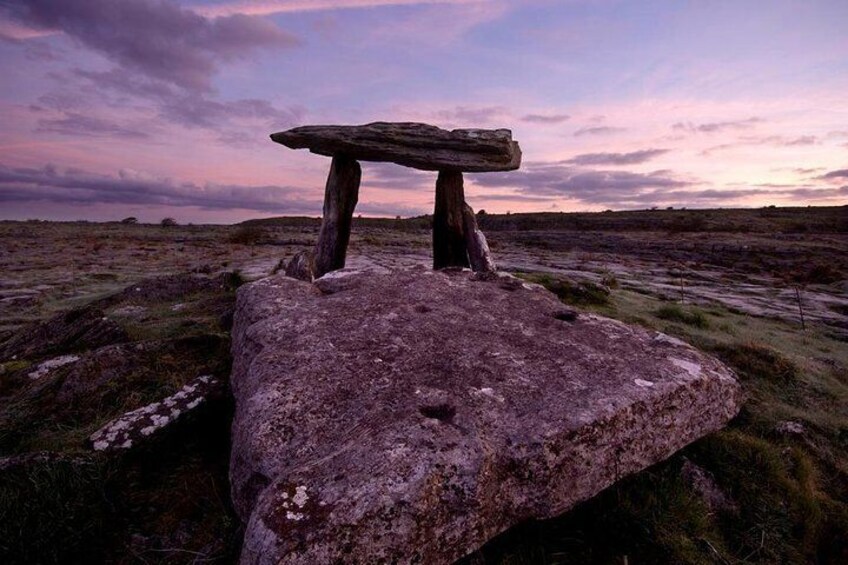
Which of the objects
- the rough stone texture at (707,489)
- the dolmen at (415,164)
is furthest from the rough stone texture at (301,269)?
the rough stone texture at (707,489)

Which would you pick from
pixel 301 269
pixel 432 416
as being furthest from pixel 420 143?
pixel 432 416

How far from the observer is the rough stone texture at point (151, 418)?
4.32 m

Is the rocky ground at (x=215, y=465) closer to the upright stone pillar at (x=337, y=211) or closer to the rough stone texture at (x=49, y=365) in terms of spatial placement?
the rough stone texture at (x=49, y=365)

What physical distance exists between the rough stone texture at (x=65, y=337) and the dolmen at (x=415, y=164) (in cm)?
302

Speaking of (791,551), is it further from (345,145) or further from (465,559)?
(345,145)

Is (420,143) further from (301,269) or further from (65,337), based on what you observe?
(65,337)

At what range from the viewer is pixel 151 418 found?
459 cm

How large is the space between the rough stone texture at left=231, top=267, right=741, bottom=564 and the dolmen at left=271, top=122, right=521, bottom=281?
403 centimetres

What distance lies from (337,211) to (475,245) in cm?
330

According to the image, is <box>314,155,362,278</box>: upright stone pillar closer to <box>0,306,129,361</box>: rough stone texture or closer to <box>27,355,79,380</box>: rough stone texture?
<box>0,306,129,361</box>: rough stone texture

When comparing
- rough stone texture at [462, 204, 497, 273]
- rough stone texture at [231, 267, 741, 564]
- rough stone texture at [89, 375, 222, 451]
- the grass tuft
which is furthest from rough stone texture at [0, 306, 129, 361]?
the grass tuft

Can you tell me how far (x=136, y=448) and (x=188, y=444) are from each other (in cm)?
44

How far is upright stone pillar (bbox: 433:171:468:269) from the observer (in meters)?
11.4

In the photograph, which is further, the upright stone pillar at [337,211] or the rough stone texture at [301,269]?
the upright stone pillar at [337,211]
